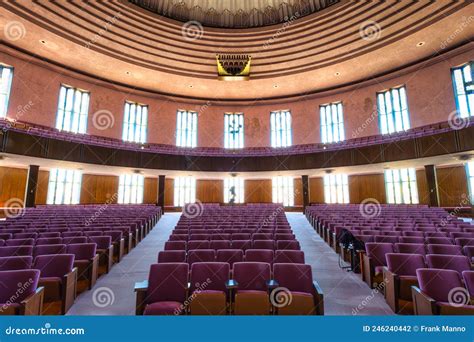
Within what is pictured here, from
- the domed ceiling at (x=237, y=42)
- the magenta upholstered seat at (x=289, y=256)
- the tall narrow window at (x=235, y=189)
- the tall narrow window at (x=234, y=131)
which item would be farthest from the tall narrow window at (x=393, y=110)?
the magenta upholstered seat at (x=289, y=256)


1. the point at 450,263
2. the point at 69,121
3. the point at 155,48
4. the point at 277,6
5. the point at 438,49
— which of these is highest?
the point at 277,6

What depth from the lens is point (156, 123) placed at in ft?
65.3

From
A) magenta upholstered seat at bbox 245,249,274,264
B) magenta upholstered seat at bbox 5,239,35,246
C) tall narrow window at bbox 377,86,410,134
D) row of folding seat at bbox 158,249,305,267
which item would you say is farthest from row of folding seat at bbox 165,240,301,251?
tall narrow window at bbox 377,86,410,134

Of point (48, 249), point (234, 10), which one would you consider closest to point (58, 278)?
point (48, 249)

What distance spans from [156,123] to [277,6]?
12271 millimetres

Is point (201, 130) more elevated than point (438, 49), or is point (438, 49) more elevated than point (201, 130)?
point (438, 49)

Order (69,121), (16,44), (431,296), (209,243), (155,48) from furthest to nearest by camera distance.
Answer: (69,121) → (155,48) → (16,44) → (209,243) → (431,296)

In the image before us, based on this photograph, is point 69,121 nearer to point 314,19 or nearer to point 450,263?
point 314,19

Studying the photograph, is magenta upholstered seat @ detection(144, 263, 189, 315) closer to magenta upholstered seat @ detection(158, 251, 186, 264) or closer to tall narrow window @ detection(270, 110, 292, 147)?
magenta upholstered seat @ detection(158, 251, 186, 264)

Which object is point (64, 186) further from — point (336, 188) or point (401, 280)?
point (336, 188)

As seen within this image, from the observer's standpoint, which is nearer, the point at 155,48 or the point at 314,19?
the point at 314,19

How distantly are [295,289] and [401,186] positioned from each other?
18068 mm
